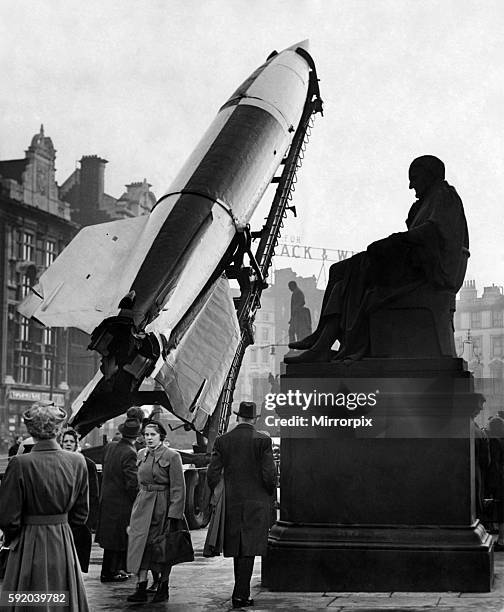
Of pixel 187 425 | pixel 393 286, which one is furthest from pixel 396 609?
pixel 187 425

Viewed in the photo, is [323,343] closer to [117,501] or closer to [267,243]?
[117,501]

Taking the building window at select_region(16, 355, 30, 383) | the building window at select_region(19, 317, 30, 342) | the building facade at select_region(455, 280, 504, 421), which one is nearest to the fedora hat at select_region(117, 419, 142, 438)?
the building facade at select_region(455, 280, 504, 421)

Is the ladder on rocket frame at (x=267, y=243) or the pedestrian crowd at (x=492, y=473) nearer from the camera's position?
the pedestrian crowd at (x=492, y=473)

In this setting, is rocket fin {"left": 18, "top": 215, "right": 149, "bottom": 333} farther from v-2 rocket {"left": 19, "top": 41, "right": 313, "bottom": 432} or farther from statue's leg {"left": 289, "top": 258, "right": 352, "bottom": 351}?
statue's leg {"left": 289, "top": 258, "right": 352, "bottom": 351}

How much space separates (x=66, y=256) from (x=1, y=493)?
420 inches

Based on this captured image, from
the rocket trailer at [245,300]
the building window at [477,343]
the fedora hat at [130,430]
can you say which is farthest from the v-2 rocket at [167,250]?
the building window at [477,343]

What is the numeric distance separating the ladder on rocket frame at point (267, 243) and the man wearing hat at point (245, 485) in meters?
7.12

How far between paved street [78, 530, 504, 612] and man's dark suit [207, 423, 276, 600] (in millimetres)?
381

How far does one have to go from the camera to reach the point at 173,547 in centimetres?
766

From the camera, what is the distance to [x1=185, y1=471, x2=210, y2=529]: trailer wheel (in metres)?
13.4

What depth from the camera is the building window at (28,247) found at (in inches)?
1737

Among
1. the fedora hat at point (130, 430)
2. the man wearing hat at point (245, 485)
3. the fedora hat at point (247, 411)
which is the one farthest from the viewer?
the fedora hat at point (130, 430)

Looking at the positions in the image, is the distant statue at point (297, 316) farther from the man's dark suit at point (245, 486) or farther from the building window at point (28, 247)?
Result: the building window at point (28, 247)

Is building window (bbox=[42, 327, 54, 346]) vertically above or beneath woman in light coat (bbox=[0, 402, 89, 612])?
above
